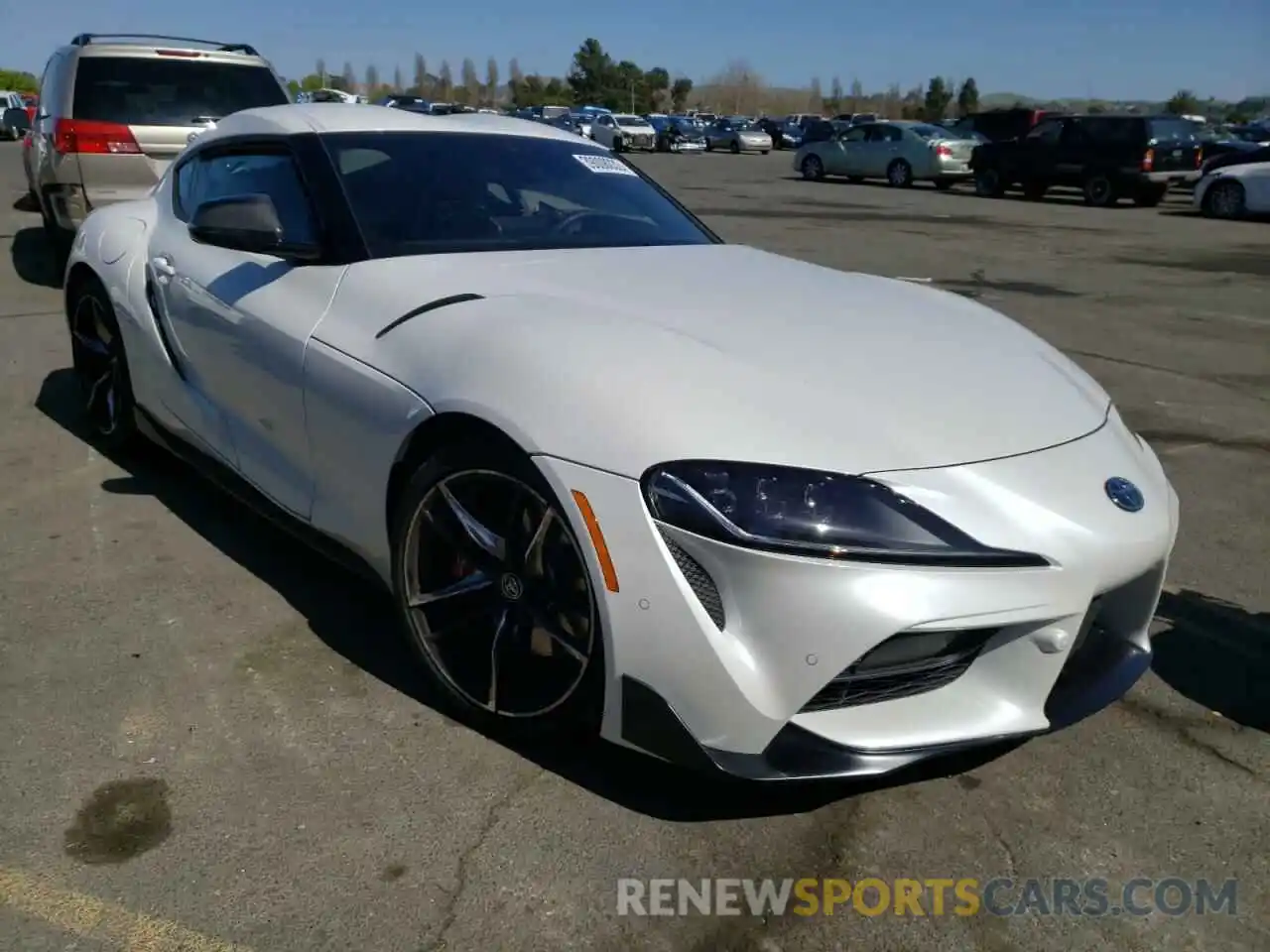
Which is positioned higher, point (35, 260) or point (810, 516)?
point (810, 516)

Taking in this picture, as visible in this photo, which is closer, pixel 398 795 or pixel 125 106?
pixel 398 795

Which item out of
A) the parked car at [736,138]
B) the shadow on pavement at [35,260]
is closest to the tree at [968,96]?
the parked car at [736,138]

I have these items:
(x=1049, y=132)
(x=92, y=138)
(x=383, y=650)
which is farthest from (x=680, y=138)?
(x=383, y=650)

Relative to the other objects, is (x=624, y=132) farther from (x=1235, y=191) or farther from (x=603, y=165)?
(x=603, y=165)

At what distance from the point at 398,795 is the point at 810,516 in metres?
1.17

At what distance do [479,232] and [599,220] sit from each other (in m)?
0.52

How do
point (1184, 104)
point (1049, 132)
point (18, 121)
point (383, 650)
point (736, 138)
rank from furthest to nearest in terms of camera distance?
point (1184, 104) → point (736, 138) → point (1049, 132) → point (18, 121) → point (383, 650)

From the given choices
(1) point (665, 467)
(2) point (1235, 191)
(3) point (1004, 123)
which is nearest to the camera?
(1) point (665, 467)

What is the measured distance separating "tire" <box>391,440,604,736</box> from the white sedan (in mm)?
18986

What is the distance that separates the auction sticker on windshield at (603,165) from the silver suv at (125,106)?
4.97m

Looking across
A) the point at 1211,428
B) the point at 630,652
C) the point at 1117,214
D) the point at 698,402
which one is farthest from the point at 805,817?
the point at 1117,214

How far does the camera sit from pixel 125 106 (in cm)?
816

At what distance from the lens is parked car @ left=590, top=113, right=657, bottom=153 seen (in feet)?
140

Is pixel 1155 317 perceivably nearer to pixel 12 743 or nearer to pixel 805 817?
pixel 805 817
